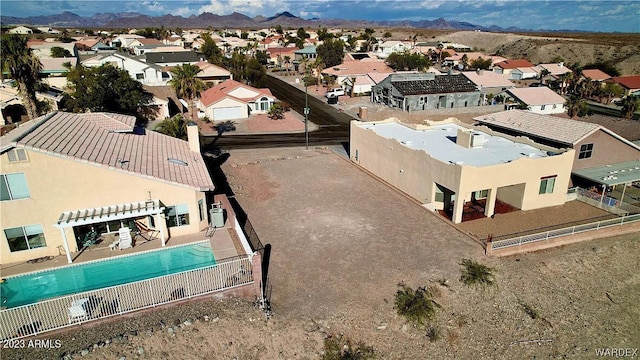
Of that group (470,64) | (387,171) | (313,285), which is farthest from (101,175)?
(470,64)

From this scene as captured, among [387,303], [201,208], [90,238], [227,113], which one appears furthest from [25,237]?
[227,113]

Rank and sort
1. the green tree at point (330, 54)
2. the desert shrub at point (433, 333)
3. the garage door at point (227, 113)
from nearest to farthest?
the desert shrub at point (433, 333)
the garage door at point (227, 113)
the green tree at point (330, 54)

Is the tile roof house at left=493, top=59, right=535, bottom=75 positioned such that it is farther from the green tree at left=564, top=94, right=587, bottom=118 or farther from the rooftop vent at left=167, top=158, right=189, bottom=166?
the rooftop vent at left=167, top=158, right=189, bottom=166

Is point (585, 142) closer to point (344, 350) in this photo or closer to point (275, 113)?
point (344, 350)

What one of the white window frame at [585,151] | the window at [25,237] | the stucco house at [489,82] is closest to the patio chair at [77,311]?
the window at [25,237]

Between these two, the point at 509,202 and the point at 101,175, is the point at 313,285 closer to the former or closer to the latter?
the point at 101,175

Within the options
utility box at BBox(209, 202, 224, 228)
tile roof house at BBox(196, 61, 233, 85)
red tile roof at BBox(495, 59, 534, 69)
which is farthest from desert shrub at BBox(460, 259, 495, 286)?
red tile roof at BBox(495, 59, 534, 69)

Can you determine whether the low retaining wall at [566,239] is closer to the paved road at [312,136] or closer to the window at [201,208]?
the window at [201,208]
